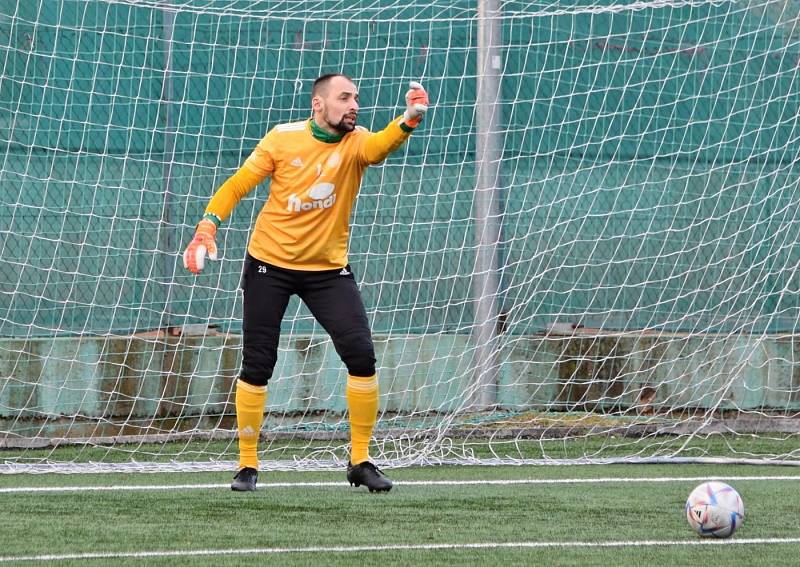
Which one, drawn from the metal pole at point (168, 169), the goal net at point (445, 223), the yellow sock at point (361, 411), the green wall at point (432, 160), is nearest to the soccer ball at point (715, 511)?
the yellow sock at point (361, 411)

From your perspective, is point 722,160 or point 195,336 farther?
point 722,160

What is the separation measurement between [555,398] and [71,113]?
3971mm

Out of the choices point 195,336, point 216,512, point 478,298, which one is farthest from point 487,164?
point 216,512

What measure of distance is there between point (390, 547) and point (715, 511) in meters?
1.17

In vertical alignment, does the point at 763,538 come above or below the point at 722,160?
below

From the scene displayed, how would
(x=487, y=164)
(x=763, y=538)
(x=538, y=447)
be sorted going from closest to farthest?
1. (x=763, y=538)
2. (x=538, y=447)
3. (x=487, y=164)

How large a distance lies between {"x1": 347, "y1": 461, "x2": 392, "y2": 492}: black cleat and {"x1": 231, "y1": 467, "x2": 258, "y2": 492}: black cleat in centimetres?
45

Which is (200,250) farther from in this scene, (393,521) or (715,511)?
(715,511)

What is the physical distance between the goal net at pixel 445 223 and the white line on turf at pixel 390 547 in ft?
13.0

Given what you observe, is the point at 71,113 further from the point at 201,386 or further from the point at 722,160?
the point at 722,160

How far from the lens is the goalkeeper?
21.4ft

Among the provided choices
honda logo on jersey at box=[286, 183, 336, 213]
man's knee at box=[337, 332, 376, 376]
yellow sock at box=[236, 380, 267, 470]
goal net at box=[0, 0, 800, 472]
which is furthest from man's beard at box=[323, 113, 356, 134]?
goal net at box=[0, 0, 800, 472]

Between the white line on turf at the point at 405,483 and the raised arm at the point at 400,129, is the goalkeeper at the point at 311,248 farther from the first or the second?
the white line on turf at the point at 405,483

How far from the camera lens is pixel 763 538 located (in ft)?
16.7
